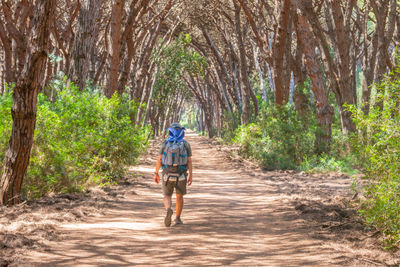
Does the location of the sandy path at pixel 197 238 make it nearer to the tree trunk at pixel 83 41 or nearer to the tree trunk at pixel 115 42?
the tree trunk at pixel 83 41

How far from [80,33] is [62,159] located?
560 cm

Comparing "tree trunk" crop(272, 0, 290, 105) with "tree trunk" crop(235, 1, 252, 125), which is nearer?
"tree trunk" crop(272, 0, 290, 105)

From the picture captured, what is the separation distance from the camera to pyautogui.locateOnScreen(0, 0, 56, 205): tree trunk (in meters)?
7.62

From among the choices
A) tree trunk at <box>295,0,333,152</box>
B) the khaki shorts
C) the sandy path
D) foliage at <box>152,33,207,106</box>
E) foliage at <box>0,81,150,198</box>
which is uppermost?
foliage at <box>152,33,207,106</box>

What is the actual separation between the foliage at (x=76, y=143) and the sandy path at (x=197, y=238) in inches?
48.4

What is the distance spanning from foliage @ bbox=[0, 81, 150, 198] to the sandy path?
1230mm

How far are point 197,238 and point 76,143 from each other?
4650 mm

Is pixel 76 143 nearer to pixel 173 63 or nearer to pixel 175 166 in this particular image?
pixel 175 166

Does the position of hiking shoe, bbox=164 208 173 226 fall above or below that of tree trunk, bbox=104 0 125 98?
below

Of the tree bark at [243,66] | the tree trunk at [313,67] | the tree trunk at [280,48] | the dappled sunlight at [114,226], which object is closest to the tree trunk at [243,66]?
the tree bark at [243,66]

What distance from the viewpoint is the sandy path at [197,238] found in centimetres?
544

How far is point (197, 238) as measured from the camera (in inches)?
259

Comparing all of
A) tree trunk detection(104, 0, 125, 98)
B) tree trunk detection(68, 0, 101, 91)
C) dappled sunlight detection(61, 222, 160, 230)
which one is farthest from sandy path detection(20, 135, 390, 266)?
tree trunk detection(104, 0, 125, 98)

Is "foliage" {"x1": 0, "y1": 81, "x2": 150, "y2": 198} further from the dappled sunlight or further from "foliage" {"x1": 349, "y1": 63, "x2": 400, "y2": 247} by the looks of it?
"foliage" {"x1": 349, "y1": 63, "x2": 400, "y2": 247}
